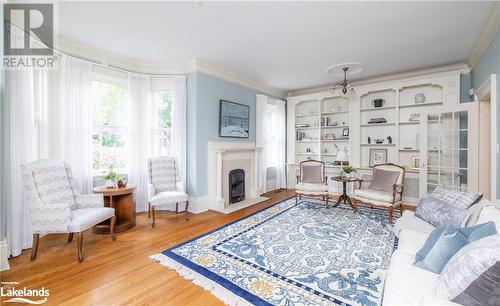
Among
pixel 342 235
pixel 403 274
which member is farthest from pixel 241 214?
pixel 403 274

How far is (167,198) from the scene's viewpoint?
11.2 feet

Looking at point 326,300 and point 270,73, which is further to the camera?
point 270,73

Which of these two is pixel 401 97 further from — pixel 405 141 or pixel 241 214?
pixel 241 214

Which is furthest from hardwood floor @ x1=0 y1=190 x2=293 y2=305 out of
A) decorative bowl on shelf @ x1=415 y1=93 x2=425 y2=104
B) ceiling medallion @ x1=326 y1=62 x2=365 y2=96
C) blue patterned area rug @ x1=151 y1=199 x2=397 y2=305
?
decorative bowl on shelf @ x1=415 y1=93 x2=425 y2=104

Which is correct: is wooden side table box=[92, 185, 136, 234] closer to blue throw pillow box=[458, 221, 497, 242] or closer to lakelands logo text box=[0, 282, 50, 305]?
lakelands logo text box=[0, 282, 50, 305]

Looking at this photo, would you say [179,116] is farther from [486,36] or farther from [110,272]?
[486,36]

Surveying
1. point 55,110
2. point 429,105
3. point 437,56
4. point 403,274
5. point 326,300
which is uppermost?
point 437,56

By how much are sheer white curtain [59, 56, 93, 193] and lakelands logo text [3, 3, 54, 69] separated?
0.28 m

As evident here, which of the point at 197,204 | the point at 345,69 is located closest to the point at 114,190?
the point at 197,204

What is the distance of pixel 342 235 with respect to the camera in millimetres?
2982

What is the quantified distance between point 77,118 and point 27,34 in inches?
43.5

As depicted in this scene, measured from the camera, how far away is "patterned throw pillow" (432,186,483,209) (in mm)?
2072

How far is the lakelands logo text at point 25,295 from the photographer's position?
69.0 inches

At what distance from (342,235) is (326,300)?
55.6 inches
